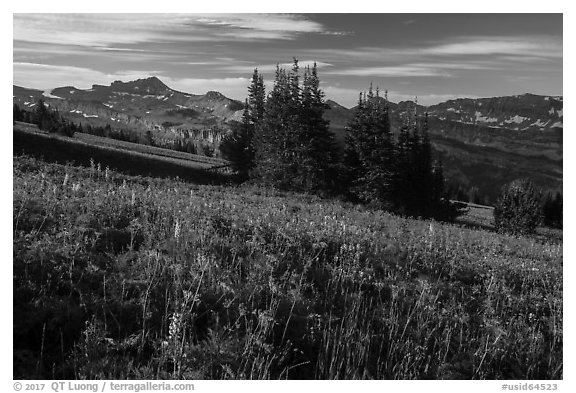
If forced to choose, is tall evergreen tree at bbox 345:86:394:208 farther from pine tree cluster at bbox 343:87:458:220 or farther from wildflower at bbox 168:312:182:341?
wildflower at bbox 168:312:182:341

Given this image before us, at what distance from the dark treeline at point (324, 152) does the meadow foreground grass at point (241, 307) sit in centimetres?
2996

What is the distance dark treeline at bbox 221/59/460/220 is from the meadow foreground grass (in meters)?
30.0

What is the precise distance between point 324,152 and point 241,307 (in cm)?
3567

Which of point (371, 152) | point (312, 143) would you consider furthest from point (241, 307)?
point (371, 152)

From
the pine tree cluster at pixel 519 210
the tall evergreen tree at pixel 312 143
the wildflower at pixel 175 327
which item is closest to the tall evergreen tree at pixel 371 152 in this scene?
the tall evergreen tree at pixel 312 143

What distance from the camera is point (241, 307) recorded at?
227 inches

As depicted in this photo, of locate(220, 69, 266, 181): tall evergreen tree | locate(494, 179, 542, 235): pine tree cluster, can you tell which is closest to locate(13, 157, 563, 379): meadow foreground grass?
locate(220, 69, 266, 181): tall evergreen tree

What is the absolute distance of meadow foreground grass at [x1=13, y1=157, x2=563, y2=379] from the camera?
518cm

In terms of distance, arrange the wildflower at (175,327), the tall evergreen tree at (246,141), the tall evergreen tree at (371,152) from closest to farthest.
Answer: the wildflower at (175,327) → the tall evergreen tree at (371,152) → the tall evergreen tree at (246,141)

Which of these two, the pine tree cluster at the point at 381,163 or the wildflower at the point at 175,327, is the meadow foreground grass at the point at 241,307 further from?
the pine tree cluster at the point at 381,163

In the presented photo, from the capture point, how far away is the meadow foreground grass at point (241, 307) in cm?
518

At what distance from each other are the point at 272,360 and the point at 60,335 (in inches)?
91.7

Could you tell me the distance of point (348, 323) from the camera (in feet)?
19.4

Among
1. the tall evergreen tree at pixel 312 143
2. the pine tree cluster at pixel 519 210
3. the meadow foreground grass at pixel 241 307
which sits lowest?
the pine tree cluster at pixel 519 210
